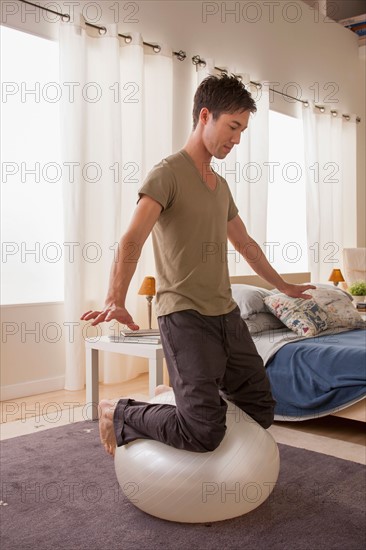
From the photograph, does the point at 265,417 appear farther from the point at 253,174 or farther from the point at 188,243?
the point at 253,174

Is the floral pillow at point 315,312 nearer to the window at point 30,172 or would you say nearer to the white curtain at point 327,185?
the window at point 30,172

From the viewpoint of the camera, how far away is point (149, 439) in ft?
6.82

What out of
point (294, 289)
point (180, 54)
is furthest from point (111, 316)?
point (180, 54)

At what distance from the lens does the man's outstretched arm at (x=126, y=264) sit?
1.60 m

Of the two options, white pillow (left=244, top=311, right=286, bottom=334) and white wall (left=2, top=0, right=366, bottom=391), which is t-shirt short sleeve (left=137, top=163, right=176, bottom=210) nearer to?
white pillow (left=244, top=311, right=286, bottom=334)

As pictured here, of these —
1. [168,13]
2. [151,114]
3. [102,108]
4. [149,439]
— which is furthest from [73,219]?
[149,439]

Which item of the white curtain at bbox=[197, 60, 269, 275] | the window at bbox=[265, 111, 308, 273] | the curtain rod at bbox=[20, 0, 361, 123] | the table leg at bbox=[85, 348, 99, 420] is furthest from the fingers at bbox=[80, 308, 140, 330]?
the window at bbox=[265, 111, 308, 273]

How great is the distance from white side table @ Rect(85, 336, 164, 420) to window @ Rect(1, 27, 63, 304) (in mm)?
867

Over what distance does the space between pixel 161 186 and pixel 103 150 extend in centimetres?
246

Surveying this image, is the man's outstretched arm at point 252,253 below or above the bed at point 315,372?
above

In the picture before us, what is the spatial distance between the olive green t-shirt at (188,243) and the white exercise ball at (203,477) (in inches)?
17.7

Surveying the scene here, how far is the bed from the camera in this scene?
2.94m

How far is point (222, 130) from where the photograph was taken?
195 cm

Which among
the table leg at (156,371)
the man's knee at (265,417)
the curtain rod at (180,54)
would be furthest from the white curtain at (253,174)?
the man's knee at (265,417)
